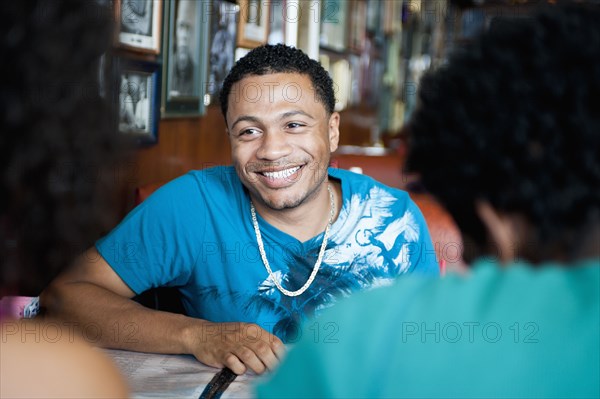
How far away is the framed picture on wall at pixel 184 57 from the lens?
2402 mm

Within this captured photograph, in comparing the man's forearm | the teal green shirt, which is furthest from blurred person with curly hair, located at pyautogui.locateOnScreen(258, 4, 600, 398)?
the man's forearm

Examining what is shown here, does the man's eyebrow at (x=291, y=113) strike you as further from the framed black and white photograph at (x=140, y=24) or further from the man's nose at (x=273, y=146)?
the framed black and white photograph at (x=140, y=24)

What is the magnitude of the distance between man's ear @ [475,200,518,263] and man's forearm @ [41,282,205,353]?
2.74ft

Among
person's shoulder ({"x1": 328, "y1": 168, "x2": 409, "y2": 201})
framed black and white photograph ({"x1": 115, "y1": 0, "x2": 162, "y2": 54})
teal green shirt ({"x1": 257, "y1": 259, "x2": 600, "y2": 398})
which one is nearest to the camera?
teal green shirt ({"x1": 257, "y1": 259, "x2": 600, "y2": 398})

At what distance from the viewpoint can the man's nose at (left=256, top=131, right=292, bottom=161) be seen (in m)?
1.77

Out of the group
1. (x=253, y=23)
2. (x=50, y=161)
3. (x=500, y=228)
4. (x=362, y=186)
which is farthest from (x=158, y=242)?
(x=253, y=23)

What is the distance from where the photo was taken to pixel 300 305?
5.63 feet

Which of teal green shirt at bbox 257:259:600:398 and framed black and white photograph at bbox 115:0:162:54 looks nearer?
teal green shirt at bbox 257:259:600:398

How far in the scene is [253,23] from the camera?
3.06 meters

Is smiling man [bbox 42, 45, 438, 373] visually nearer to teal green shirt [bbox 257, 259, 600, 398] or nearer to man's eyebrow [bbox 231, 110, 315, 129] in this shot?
man's eyebrow [bbox 231, 110, 315, 129]

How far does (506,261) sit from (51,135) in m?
0.49

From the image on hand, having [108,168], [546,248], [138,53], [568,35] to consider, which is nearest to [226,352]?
[108,168]

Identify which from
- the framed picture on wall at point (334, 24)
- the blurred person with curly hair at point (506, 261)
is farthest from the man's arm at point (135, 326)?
the framed picture on wall at point (334, 24)

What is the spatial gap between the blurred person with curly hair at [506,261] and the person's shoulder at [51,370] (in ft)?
A: 0.54
